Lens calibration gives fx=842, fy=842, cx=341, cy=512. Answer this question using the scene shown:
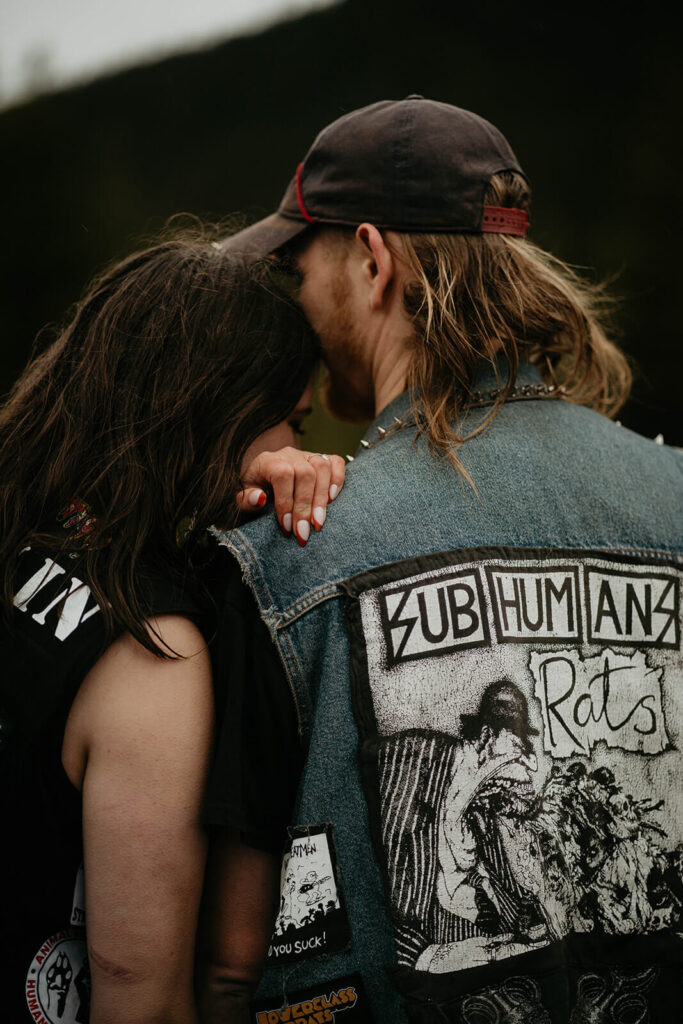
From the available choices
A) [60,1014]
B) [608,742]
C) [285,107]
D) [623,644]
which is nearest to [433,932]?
[608,742]

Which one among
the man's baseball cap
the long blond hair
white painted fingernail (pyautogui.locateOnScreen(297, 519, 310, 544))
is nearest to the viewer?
white painted fingernail (pyautogui.locateOnScreen(297, 519, 310, 544))

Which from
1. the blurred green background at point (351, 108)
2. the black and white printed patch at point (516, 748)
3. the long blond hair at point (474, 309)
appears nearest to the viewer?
the black and white printed patch at point (516, 748)

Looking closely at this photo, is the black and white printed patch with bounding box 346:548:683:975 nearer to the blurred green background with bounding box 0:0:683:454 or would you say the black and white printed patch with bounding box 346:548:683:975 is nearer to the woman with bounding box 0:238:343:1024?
the woman with bounding box 0:238:343:1024

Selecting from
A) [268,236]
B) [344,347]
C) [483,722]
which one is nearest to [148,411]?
[344,347]

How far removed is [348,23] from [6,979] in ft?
10.8

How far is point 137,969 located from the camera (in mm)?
1219

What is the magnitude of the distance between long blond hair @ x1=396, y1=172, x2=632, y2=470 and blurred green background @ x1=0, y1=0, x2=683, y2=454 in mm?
1591

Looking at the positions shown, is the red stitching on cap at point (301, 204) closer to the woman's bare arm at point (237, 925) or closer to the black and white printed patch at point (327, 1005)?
the woman's bare arm at point (237, 925)

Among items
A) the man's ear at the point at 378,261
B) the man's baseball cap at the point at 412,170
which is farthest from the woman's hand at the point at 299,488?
the man's baseball cap at the point at 412,170

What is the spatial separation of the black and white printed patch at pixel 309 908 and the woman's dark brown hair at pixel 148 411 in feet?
1.55

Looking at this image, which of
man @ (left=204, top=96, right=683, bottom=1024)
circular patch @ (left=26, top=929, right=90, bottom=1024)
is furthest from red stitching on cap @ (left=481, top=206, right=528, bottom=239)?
circular patch @ (left=26, top=929, right=90, bottom=1024)

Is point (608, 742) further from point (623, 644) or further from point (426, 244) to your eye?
point (426, 244)

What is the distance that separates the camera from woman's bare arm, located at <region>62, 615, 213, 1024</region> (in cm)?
121

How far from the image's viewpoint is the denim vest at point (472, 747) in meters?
1.21
